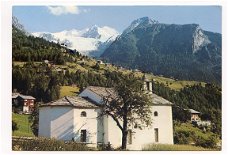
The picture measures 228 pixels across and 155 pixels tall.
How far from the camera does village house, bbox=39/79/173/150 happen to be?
14422 mm

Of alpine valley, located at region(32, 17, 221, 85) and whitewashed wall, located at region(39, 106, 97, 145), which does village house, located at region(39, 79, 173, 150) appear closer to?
whitewashed wall, located at region(39, 106, 97, 145)

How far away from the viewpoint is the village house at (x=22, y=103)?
14062mm

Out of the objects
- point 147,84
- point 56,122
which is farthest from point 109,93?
point 56,122

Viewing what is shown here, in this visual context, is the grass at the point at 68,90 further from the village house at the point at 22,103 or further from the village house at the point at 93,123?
the village house at the point at 22,103

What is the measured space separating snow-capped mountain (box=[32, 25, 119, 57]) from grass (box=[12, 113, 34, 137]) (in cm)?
181

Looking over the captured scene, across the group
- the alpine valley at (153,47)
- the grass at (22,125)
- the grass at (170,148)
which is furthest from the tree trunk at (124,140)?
the grass at (22,125)

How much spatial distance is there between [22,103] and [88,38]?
6.60 feet

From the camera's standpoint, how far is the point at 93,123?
48.3ft

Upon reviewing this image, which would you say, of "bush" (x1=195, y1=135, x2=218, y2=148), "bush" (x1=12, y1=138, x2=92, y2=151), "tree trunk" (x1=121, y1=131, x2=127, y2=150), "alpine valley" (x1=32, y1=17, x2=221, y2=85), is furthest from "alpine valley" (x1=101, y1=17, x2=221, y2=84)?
"bush" (x1=12, y1=138, x2=92, y2=151)

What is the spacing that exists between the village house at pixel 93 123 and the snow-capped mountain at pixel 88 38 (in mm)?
891

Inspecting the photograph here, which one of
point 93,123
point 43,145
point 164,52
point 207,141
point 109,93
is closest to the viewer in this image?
point 43,145

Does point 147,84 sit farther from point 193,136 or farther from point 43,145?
point 43,145

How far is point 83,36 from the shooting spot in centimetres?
1470
